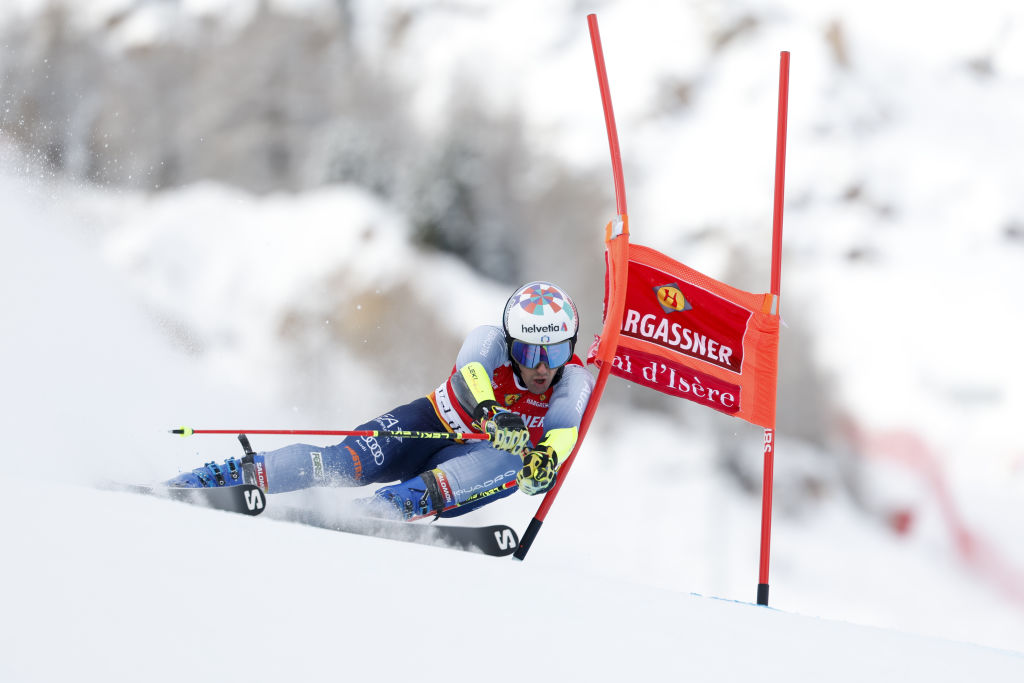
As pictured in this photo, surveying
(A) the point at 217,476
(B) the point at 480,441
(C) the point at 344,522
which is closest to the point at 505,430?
(B) the point at 480,441

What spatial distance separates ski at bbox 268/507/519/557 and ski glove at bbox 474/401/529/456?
1.15 ft

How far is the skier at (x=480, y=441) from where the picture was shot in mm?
3971

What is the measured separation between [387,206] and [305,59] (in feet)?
20.3

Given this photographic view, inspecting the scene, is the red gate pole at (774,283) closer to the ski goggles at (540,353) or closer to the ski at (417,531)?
the ski goggles at (540,353)

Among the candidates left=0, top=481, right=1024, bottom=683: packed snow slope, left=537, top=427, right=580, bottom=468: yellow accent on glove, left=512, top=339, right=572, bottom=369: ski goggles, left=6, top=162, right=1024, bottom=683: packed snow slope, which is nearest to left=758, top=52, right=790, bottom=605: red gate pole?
left=537, top=427, right=580, bottom=468: yellow accent on glove

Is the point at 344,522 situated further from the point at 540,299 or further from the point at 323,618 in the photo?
the point at 323,618

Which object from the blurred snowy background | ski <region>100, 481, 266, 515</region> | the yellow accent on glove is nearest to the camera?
ski <region>100, 481, 266, 515</region>

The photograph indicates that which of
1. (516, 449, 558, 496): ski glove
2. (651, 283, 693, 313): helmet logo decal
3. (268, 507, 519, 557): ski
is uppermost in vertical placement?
(651, 283, 693, 313): helmet logo decal

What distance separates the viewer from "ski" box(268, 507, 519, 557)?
11.3 ft

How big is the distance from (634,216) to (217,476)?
1986 cm

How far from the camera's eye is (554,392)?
14.5ft

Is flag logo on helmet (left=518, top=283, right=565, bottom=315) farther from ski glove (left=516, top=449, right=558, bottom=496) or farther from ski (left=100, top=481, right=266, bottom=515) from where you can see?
ski (left=100, top=481, right=266, bottom=515)

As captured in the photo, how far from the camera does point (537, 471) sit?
408 cm

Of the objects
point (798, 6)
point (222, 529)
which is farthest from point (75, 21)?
point (222, 529)
